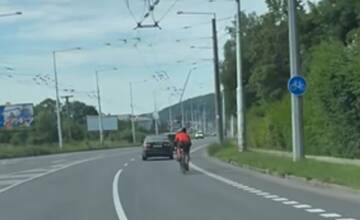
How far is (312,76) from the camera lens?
36781mm

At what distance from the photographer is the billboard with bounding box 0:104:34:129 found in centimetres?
10106

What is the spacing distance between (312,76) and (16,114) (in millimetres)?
69310

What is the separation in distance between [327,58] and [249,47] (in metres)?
32.6

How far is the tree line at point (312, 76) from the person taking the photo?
108 feet

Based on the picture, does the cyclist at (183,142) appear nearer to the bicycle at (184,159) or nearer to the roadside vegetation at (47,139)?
the bicycle at (184,159)

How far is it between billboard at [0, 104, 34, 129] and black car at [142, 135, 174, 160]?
169ft

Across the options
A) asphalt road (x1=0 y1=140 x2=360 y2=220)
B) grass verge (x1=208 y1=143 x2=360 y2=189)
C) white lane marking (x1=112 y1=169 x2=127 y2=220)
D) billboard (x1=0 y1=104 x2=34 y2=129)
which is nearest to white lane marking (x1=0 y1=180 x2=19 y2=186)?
asphalt road (x1=0 y1=140 x2=360 y2=220)

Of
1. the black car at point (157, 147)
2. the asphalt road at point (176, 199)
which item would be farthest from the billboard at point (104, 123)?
the asphalt road at point (176, 199)

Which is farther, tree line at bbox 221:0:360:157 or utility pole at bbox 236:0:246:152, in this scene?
utility pole at bbox 236:0:246:152

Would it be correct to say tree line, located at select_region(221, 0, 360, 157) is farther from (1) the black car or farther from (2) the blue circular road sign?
(1) the black car

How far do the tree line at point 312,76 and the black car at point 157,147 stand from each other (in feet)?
19.0

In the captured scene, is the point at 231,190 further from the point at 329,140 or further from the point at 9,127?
the point at 9,127

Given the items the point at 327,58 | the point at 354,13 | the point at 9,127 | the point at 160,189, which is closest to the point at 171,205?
the point at 160,189

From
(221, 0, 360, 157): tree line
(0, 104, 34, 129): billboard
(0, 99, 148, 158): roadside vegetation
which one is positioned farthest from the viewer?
(0, 104, 34, 129): billboard
